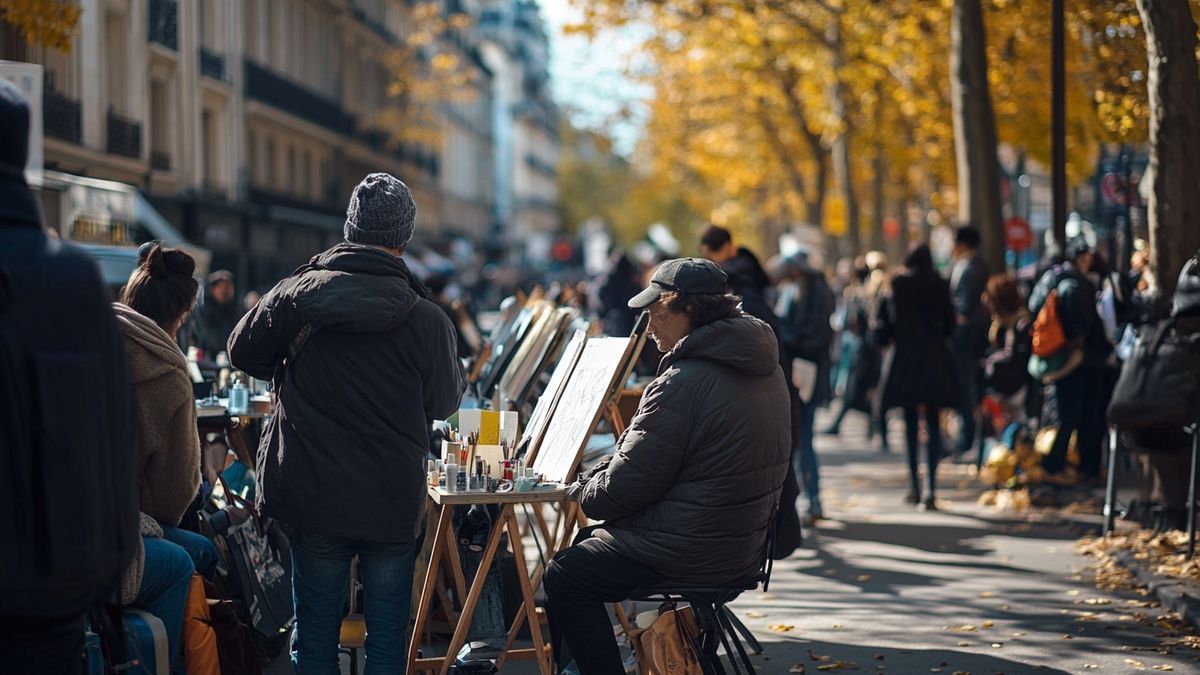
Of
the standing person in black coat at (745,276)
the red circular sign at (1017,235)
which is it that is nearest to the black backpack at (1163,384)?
the standing person in black coat at (745,276)

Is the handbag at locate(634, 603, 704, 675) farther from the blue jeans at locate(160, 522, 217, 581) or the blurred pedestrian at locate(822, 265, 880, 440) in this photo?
the blurred pedestrian at locate(822, 265, 880, 440)

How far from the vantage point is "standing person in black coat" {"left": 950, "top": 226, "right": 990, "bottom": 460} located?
14.6 metres

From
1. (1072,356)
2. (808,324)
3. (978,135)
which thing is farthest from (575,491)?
(978,135)

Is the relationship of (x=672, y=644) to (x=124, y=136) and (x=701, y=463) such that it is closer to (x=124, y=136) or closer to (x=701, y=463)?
(x=701, y=463)

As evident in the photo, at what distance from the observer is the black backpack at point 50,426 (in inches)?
131

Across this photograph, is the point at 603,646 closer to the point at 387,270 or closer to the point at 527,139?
the point at 387,270

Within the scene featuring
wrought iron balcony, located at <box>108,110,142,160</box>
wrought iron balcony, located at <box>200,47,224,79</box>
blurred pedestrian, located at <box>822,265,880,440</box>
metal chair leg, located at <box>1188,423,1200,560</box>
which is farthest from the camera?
wrought iron balcony, located at <box>200,47,224,79</box>

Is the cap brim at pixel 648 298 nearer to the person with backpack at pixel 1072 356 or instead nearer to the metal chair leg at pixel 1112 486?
the metal chair leg at pixel 1112 486

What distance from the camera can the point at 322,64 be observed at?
49.2m

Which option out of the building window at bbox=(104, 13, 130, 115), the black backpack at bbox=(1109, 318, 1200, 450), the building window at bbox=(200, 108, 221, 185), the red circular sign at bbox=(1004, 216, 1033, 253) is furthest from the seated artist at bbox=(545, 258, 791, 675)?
the building window at bbox=(200, 108, 221, 185)

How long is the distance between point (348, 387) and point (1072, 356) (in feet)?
26.2

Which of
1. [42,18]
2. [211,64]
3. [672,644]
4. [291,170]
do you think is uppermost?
[211,64]

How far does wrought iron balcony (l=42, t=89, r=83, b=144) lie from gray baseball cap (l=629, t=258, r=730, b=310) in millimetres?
18976

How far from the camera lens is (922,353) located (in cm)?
1224
